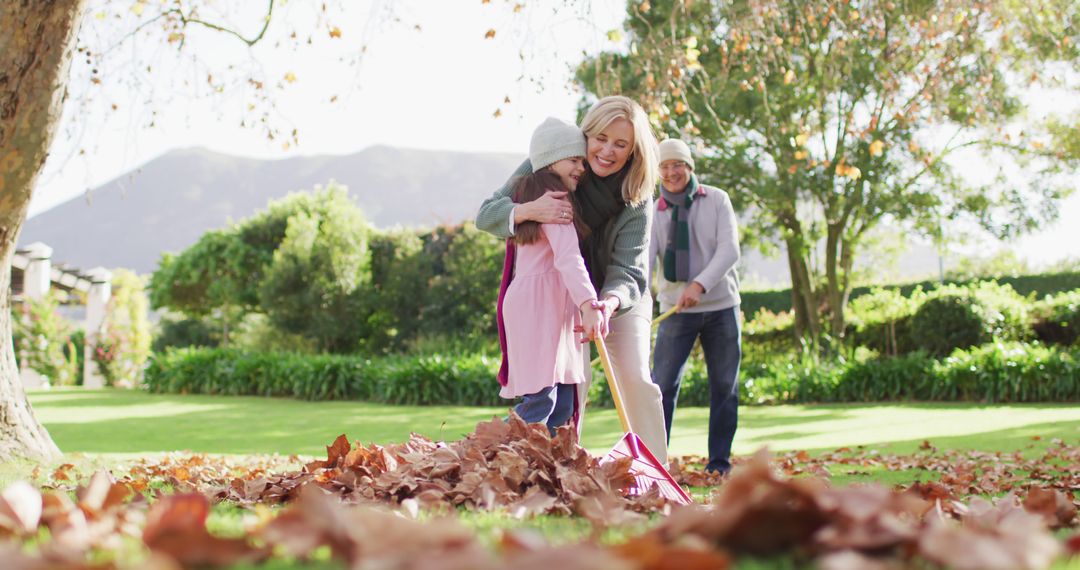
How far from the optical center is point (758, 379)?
37.6 ft

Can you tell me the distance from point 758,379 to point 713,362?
671 centimetres

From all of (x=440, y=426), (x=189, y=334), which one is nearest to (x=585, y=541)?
(x=440, y=426)

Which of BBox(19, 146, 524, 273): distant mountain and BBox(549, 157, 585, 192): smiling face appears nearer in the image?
BBox(549, 157, 585, 192): smiling face

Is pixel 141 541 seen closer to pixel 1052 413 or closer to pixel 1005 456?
pixel 1005 456

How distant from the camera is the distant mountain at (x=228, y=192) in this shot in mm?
137000

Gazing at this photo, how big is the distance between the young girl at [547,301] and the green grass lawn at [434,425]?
2.27 metres

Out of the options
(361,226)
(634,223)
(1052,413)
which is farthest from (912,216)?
(634,223)

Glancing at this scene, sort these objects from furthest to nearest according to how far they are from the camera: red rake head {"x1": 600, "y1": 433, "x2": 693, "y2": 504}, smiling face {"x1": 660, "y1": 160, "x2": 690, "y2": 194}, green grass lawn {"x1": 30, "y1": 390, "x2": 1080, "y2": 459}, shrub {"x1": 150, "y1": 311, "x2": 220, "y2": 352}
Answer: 1. shrub {"x1": 150, "y1": 311, "x2": 220, "y2": 352}
2. green grass lawn {"x1": 30, "y1": 390, "x2": 1080, "y2": 459}
3. smiling face {"x1": 660, "y1": 160, "x2": 690, "y2": 194}
4. red rake head {"x1": 600, "y1": 433, "x2": 693, "y2": 504}

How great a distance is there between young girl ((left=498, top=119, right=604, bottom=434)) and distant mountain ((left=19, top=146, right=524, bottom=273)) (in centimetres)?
13013

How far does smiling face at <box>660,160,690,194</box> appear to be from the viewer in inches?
200

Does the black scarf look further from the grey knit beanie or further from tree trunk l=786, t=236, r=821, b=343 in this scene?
tree trunk l=786, t=236, r=821, b=343

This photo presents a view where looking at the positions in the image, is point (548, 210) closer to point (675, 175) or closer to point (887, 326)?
point (675, 175)

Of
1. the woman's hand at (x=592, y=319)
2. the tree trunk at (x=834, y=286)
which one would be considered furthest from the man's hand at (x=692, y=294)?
the tree trunk at (x=834, y=286)

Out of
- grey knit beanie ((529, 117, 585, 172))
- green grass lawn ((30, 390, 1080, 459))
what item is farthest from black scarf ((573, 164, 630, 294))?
green grass lawn ((30, 390, 1080, 459))
